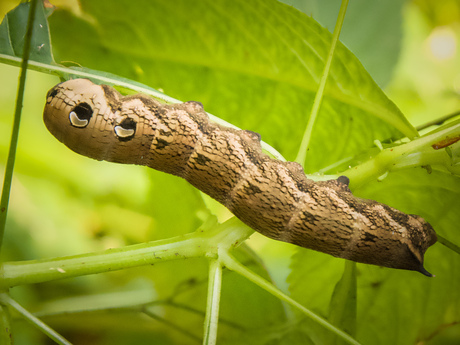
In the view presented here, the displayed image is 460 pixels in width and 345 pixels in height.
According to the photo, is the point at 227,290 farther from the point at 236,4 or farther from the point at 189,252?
the point at 236,4

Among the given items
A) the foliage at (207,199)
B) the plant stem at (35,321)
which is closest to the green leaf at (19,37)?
the foliage at (207,199)

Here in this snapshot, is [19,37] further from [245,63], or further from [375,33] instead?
[375,33]

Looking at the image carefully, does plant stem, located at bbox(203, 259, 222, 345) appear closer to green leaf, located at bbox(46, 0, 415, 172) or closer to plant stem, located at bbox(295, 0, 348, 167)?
plant stem, located at bbox(295, 0, 348, 167)

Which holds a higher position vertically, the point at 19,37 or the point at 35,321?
the point at 19,37

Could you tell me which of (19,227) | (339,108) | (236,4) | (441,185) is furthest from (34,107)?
(441,185)

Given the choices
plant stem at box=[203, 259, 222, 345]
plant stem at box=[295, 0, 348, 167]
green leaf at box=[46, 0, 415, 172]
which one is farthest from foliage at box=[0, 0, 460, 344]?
plant stem at box=[203, 259, 222, 345]

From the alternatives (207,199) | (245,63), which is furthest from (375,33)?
(207,199)
